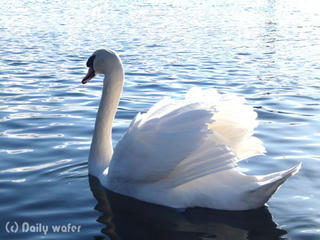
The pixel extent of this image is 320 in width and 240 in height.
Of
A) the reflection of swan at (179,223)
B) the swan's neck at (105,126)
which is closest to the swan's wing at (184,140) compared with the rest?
the reflection of swan at (179,223)

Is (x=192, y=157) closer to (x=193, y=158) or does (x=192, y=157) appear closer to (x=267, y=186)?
(x=193, y=158)

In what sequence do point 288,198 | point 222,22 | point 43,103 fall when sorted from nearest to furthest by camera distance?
point 288,198 < point 43,103 < point 222,22

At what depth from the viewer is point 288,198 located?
5602 mm

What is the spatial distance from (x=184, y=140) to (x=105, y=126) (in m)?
1.75

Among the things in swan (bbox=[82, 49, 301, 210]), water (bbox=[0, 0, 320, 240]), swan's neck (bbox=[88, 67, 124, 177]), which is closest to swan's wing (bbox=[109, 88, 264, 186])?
swan (bbox=[82, 49, 301, 210])

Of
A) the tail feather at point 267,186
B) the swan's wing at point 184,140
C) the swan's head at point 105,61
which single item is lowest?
the tail feather at point 267,186

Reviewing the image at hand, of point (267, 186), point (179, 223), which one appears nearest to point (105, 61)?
point (179, 223)

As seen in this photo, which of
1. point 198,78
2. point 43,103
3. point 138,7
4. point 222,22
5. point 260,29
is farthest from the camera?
point 138,7

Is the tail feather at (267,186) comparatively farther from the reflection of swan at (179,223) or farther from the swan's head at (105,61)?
the swan's head at (105,61)

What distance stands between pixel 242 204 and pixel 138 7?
92.9ft

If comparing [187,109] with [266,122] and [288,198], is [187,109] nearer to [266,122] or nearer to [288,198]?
[288,198]

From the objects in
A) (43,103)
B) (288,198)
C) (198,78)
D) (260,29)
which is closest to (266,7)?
(260,29)

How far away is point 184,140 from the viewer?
15.9 feet

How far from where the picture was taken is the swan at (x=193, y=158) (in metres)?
4.82
